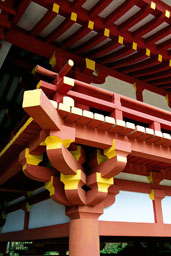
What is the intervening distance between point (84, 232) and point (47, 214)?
146 cm

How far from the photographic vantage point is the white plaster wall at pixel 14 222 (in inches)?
218

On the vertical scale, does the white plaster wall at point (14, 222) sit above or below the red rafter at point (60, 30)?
below

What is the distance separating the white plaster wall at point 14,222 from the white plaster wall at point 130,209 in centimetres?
250

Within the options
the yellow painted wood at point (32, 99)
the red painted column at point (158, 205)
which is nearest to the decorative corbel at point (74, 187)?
the yellow painted wood at point (32, 99)

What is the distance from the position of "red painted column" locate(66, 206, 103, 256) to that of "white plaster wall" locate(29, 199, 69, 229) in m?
0.60

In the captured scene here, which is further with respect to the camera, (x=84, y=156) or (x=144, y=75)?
(x=144, y=75)

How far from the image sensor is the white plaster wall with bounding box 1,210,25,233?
5.55m

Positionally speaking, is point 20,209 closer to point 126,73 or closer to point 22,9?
point 126,73

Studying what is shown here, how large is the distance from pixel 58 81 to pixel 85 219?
→ 1.83 metres

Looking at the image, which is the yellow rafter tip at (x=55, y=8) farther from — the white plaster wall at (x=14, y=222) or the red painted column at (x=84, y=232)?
the white plaster wall at (x=14, y=222)

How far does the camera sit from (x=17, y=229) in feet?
18.4

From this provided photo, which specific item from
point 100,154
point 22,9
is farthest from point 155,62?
point 22,9

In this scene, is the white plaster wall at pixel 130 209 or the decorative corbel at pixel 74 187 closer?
the decorative corbel at pixel 74 187

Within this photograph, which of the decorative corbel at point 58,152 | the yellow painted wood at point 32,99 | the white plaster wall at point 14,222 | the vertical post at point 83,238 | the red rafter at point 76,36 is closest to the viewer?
the yellow painted wood at point 32,99
